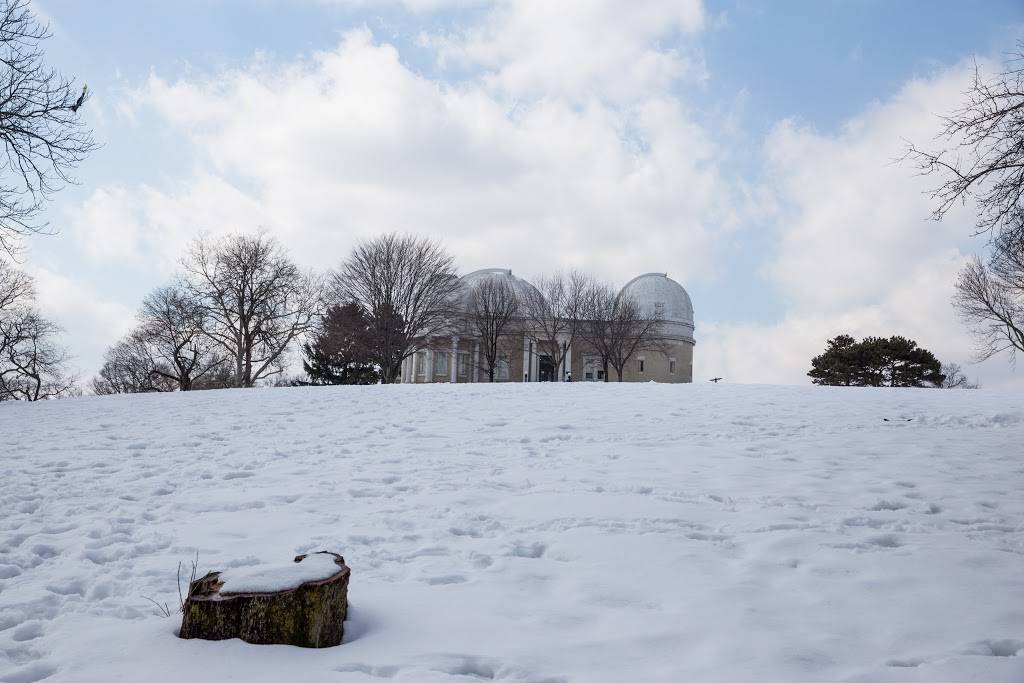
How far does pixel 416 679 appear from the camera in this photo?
149 inches

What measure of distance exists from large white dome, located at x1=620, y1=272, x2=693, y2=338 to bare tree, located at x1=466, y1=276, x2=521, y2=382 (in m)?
13.1

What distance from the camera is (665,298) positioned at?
188ft

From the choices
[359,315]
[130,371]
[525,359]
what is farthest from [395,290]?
[130,371]

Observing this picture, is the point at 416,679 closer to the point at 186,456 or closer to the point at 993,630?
the point at 993,630

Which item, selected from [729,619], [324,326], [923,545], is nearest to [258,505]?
[729,619]

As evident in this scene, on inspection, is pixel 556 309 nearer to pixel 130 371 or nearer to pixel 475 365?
pixel 475 365

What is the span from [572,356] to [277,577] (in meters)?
50.9

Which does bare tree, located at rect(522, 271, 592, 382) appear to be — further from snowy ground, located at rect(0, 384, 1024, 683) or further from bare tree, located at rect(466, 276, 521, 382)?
snowy ground, located at rect(0, 384, 1024, 683)

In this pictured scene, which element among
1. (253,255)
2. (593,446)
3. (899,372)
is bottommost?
(593,446)

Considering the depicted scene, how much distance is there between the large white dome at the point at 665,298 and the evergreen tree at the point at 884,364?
13.4 m

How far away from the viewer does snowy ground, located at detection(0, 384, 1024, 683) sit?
13.4ft

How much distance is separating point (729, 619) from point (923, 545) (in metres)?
2.68

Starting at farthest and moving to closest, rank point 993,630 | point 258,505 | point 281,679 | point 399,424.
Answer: point 399,424
point 258,505
point 993,630
point 281,679

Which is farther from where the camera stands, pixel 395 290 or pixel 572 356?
pixel 572 356
